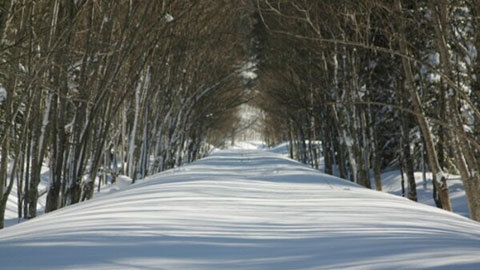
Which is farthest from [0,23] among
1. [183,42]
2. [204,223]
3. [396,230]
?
[183,42]

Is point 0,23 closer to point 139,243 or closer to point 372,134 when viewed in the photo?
point 139,243

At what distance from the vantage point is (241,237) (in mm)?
4195

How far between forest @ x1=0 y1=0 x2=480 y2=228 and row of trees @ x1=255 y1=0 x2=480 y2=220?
62 mm

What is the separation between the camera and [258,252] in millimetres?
3664

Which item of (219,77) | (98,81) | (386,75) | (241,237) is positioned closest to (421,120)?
(241,237)

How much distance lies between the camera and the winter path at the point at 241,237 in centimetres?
331

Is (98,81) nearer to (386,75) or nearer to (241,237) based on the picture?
(241,237)

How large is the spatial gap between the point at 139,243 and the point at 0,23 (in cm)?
381

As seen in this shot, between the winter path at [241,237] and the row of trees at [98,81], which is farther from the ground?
the row of trees at [98,81]

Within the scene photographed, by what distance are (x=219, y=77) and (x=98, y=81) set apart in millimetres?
13544

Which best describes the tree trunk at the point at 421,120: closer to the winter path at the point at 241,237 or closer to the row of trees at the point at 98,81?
the winter path at the point at 241,237

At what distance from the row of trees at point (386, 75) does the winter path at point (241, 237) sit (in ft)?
8.97

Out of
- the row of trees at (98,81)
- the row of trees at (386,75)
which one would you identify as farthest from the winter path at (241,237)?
the row of trees at (386,75)

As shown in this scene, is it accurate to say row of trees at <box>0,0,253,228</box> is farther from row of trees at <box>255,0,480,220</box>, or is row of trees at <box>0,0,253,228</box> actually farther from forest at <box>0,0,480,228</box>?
row of trees at <box>255,0,480,220</box>
